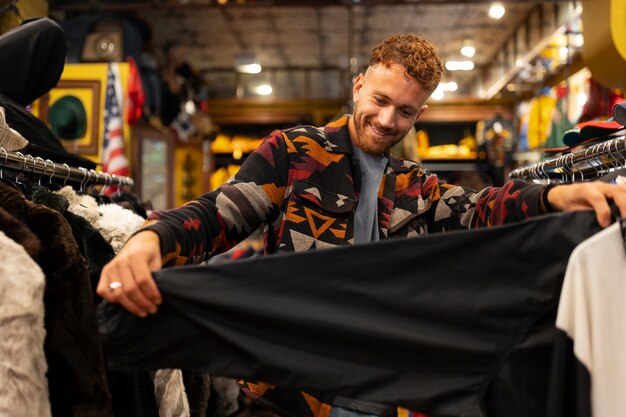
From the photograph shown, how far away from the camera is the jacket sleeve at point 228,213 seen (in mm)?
1200

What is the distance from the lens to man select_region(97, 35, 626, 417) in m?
1.38

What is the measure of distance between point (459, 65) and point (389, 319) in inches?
290

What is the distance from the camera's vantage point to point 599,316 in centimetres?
102

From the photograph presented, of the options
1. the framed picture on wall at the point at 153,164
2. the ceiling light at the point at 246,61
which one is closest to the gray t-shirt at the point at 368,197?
the framed picture on wall at the point at 153,164

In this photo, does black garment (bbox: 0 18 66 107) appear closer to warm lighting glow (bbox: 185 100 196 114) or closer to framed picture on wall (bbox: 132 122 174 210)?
framed picture on wall (bbox: 132 122 174 210)

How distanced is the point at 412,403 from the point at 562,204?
47cm

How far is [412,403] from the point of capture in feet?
3.66

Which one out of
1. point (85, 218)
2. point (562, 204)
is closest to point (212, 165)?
point (85, 218)

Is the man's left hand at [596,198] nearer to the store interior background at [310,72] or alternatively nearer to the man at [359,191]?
the man at [359,191]

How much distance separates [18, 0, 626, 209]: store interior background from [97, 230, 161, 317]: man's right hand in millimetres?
2181

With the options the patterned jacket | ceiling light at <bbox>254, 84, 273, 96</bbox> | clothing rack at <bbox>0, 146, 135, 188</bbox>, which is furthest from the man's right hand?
ceiling light at <bbox>254, 84, 273, 96</bbox>

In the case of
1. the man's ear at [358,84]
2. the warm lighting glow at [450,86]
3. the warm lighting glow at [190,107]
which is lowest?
the man's ear at [358,84]

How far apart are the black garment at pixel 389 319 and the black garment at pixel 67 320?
0.44 ft

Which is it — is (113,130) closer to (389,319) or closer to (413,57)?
(413,57)
